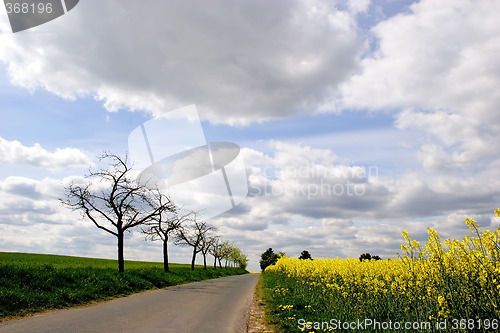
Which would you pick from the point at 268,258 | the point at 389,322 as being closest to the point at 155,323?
the point at 389,322

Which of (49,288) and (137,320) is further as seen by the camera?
(49,288)

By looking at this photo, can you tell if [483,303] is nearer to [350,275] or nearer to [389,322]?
[389,322]

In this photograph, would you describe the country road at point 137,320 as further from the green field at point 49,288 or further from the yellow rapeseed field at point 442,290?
the yellow rapeseed field at point 442,290

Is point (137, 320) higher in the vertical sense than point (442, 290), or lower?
lower

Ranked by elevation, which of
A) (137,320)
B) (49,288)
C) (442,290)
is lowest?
(137,320)

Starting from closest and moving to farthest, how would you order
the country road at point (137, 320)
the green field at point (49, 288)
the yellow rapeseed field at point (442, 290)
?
the yellow rapeseed field at point (442, 290) < the country road at point (137, 320) < the green field at point (49, 288)

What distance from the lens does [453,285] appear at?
6.21 meters

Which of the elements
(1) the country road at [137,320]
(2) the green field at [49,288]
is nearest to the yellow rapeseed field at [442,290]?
(1) the country road at [137,320]

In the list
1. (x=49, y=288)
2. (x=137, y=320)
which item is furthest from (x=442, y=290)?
(x=49, y=288)

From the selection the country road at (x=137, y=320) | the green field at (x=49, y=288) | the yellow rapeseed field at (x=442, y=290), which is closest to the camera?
the yellow rapeseed field at (x=442, y=290)

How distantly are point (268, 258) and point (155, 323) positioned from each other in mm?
106638

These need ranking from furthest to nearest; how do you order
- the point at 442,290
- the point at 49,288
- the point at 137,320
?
the point at 49,288
the point at 137,320
the point at 442,290

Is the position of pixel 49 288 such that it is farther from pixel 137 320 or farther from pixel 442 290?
pixel 442 290

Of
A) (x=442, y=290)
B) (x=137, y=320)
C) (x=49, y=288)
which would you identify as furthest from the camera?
(x=49, y=288)
